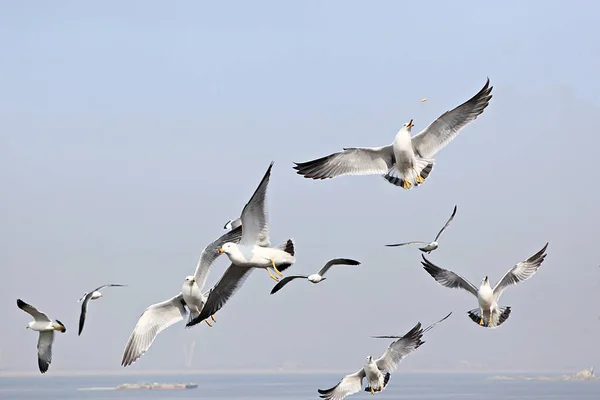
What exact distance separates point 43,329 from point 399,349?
7.00 m

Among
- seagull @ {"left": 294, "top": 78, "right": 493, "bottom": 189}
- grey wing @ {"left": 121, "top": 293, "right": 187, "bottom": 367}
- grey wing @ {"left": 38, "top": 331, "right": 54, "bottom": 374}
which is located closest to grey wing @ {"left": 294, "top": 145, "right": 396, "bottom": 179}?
seagull @ {"left": 294, "top": 78, "right": 493, "bottom": 189}

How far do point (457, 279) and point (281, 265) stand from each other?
7.33m

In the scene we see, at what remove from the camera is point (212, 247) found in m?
17.7

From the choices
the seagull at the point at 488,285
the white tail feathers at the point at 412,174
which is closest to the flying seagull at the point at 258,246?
the white tail feathers at the point at 412,174

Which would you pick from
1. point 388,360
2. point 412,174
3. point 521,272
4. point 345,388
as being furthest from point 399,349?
point 412,174

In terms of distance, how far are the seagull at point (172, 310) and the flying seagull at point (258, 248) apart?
8.30 ft

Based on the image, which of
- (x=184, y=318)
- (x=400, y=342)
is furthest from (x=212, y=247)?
(x=400, y=342)

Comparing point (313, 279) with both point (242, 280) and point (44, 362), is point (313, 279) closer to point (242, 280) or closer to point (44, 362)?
point (242, 280)

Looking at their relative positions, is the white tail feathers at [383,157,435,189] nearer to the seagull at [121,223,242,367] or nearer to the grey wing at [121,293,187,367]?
the seagull at [121,223,242,367]

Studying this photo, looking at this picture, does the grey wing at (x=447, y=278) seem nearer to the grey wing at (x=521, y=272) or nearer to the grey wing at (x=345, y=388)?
the grey wing at (x=521, y=272)

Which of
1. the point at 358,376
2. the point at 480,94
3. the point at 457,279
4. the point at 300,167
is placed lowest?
the point at 358,376

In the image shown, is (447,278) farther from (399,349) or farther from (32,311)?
(32,311)

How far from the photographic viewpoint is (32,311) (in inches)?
806

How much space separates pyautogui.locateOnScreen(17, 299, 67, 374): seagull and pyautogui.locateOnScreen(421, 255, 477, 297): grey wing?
24.0 ft
